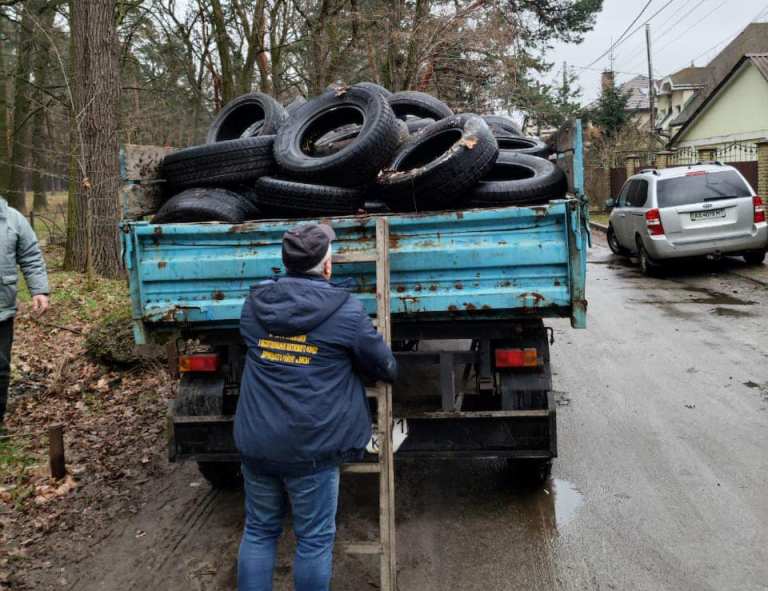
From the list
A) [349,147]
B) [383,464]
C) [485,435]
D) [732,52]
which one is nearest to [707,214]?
[349,147]

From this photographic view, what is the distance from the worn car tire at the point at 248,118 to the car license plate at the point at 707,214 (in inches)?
335

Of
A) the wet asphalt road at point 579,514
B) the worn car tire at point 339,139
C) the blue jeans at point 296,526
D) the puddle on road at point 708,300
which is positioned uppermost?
the worn car tire at point 339,139

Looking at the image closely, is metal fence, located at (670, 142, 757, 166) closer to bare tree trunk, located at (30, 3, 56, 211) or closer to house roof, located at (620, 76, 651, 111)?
bare tree trunk, located at (30, 3, 56, 211)

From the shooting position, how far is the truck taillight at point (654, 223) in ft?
42.0

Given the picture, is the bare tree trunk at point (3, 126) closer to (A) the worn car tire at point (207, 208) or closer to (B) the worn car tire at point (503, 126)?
(B) the worn car tire at point (503, 126)

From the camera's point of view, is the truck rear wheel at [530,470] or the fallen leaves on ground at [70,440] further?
the truck rear wheel at [530,470]

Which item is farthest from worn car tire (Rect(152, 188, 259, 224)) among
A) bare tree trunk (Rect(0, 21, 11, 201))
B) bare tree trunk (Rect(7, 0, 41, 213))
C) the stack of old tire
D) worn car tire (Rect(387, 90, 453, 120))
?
bare tree trunk (Rect(0, 21, 11, 201))

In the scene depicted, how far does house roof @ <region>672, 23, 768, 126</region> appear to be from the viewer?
41188 millimetres

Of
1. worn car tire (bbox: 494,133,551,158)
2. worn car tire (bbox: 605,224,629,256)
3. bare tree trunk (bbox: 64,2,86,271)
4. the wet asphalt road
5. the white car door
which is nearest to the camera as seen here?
the wet asphalt road

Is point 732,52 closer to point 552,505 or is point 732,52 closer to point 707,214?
point 707,214

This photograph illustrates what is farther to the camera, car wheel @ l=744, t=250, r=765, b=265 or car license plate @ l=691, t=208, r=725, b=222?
car wheel @ l=744, t=250, r=765, b=265

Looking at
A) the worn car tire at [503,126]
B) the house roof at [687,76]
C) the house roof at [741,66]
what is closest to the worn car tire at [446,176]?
the worn car tire at [503,126]

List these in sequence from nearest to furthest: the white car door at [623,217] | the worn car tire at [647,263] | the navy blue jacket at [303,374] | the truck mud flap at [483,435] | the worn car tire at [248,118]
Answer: the navy blue jacket at [303,374]
the truck mud flap at [483,435]
the worn car tire at [248,118]
the worn car tire at [647,263]
the white car door at [623,217]

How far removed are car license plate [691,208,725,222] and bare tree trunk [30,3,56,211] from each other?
11.1 meters
